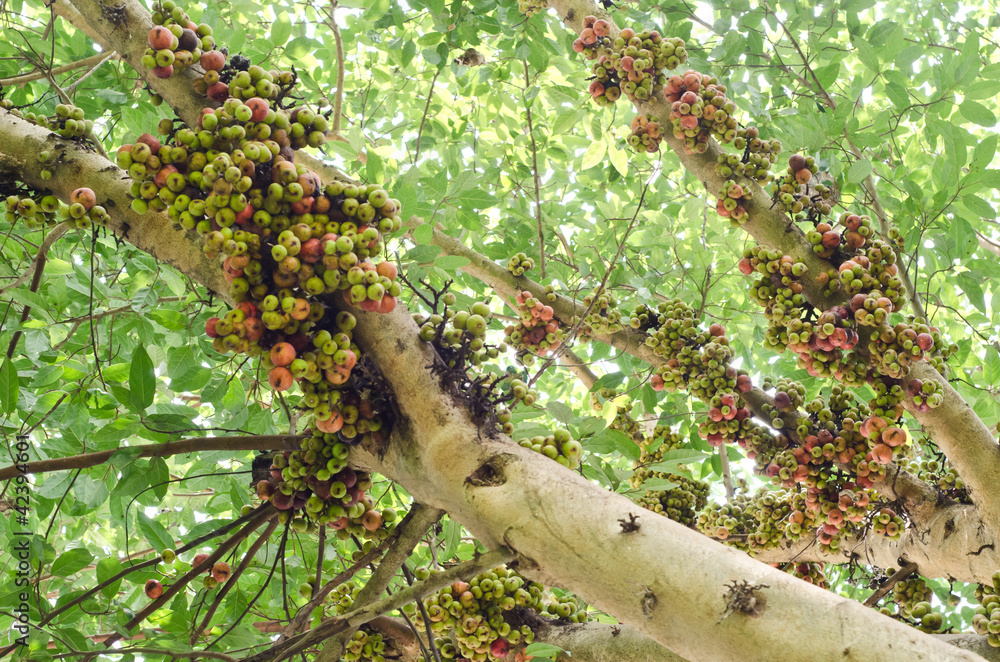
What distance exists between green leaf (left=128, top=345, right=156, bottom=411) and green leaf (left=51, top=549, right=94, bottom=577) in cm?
62

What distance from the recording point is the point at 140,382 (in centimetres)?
232

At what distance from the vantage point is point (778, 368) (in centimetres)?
480

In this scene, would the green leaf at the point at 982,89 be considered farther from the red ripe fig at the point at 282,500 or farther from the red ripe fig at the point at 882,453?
the red ripe fig at the point at 282,500

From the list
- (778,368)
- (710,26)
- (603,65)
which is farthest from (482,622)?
(710,26)

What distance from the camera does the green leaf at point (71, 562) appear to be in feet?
8.04

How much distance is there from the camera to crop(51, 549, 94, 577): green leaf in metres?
2.45

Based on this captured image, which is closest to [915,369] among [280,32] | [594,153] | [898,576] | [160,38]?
[898,576]

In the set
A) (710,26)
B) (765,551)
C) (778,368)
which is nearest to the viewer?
(765,551)

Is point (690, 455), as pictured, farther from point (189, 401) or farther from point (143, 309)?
point (189, 401)

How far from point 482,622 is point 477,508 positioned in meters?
1.13

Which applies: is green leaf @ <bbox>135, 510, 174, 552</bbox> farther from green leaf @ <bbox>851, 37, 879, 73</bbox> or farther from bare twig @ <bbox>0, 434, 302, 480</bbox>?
green leaf @ <bbox>851, 37, 879, 73</bbox>

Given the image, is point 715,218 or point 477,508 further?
point 715,218

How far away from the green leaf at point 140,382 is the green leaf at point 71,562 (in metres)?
0.62

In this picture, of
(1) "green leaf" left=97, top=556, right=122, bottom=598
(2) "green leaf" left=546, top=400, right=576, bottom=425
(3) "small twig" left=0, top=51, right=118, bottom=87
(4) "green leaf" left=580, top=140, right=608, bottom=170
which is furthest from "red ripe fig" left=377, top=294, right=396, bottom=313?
(4) "green leaf" left=580, top=140, right=608, bottom=170
